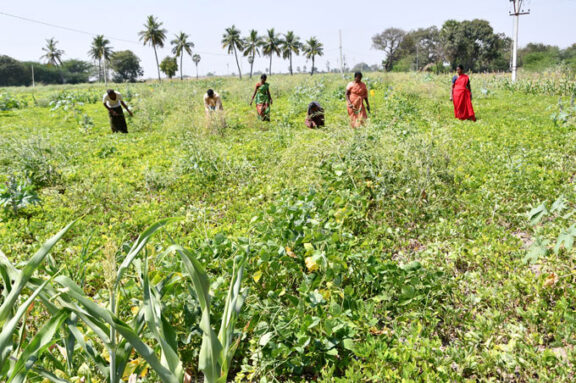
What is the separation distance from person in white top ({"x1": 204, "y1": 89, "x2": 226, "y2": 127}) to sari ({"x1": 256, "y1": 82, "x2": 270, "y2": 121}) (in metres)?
1.41

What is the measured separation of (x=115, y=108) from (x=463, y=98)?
9888 millimetres

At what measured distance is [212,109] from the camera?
34.5 ft

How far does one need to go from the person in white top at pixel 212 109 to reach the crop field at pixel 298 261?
6.73 ft

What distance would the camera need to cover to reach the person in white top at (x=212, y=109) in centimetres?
977

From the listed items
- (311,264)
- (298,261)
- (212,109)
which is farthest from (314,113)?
(311,264)

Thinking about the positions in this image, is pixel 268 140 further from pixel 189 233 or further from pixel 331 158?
pixel 189 233

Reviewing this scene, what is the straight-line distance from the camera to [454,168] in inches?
205

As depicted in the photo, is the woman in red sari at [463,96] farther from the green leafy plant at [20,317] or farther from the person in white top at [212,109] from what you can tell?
the green leafy plant at [20,317]

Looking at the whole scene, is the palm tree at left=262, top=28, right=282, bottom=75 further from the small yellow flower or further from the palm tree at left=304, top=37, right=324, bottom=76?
the small yellow flower

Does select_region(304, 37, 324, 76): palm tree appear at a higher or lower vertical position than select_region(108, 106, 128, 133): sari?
higher

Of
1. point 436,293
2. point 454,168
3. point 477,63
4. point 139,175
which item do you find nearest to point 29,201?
point 139,175

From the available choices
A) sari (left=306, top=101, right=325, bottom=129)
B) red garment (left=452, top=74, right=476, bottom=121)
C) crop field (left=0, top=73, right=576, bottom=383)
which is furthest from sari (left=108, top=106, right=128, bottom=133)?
red garment (left=452, top=74, right=476, bottom=121)

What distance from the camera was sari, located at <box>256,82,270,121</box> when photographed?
11320mm

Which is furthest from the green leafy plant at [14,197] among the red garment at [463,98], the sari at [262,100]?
the red garment at [463,98]
